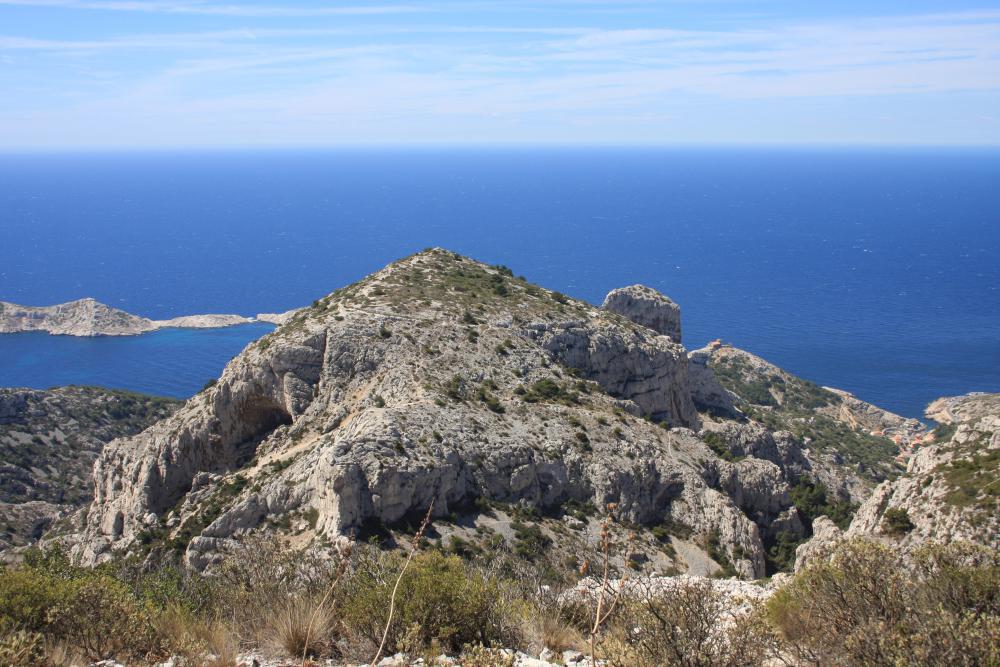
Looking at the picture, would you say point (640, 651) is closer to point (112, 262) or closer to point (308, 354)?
point (308, 354)

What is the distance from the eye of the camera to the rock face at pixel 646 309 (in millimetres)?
55969

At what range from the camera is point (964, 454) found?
94.5 ft

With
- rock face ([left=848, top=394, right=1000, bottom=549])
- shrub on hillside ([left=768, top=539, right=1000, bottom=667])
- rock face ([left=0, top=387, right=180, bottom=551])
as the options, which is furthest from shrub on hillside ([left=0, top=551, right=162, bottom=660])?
rock face ([left=0, top=387, right=180, bottom=551])

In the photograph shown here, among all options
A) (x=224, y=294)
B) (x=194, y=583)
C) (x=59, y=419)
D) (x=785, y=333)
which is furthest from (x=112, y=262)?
(x=194, y=583)

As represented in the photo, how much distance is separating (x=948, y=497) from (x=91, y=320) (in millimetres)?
132883

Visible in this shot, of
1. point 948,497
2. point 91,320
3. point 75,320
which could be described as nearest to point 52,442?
point 948,497

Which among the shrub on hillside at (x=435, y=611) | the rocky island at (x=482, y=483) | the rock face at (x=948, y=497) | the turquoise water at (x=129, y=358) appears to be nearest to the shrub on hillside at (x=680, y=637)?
the rocky island at (x=482, y=483)

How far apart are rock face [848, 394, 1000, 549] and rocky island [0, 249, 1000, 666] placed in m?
0.11

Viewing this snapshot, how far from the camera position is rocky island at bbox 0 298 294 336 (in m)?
128

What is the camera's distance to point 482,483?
3080cm

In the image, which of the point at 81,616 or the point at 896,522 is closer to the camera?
the point at 81,616

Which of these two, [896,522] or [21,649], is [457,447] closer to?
[896,522]

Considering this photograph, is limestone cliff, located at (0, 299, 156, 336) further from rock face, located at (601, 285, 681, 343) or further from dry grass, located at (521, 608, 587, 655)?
dry grass, located at (521, 608, 587, 655)

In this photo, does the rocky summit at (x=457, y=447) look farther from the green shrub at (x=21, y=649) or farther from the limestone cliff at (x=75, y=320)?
the limestone cliff at (x=75, y=320)
